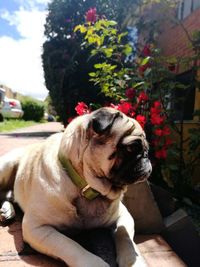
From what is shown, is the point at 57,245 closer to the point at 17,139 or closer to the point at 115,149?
the point at 115,149

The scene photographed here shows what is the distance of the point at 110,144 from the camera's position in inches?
78.3

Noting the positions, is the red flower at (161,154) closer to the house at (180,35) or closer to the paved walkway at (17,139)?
the house at (180,35)

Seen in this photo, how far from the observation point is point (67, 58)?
11.1 meters

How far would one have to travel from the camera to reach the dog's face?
198cm

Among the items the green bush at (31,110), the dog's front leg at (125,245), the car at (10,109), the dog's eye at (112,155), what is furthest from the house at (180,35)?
the green bush at (31,110)

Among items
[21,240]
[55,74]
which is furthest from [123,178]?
[55,74]

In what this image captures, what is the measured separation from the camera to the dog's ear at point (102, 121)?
76.3 inches

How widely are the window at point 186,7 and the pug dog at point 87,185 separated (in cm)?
Result: 478

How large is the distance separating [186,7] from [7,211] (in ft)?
17.3

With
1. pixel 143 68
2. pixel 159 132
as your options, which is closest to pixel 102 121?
pixel 159 132

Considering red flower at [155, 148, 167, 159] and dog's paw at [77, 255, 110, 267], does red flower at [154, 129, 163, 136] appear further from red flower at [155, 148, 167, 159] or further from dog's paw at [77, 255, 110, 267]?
dog's paw at [77, 255, 110, 267]

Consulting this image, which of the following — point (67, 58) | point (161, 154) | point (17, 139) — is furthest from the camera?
point (67, 58)

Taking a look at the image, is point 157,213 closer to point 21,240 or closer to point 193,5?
point 21,240

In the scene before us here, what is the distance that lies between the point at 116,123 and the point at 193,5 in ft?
16.6
